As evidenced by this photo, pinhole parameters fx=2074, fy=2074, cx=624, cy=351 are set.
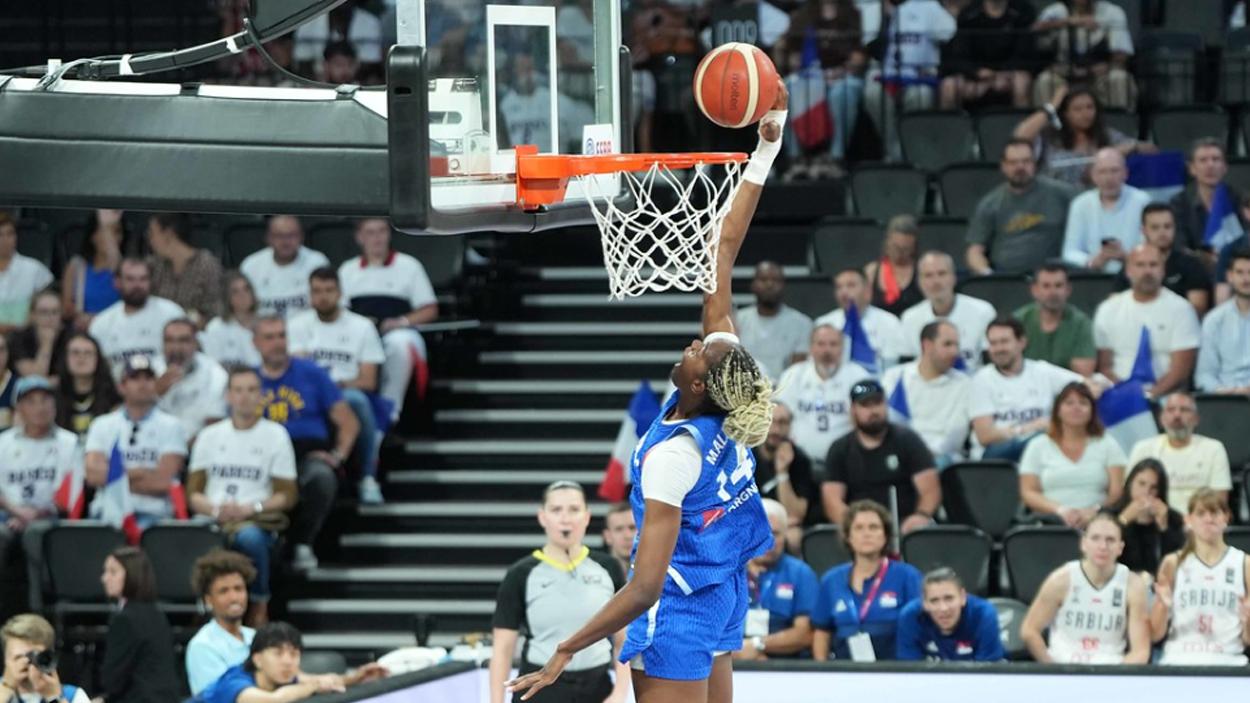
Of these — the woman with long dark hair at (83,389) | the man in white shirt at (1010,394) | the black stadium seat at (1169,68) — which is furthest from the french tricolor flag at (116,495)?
the black stadium seat at (1169,68)

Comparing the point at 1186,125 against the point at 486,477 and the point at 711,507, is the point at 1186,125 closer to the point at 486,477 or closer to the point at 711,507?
the point at 486,477

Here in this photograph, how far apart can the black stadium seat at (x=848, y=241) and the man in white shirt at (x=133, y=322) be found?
4065 millimetres

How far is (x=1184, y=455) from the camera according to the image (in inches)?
418

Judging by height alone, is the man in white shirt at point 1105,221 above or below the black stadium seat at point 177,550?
above

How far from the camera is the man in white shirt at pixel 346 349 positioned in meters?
12.3

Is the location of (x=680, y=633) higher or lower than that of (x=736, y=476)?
lower

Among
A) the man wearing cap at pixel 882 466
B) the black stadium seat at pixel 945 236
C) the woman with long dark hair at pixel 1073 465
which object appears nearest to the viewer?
the woman with long dark hair at pixel 1073 465

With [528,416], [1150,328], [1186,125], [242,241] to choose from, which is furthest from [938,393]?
[242,241]

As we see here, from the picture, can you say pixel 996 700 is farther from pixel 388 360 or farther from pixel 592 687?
pixel 388 360

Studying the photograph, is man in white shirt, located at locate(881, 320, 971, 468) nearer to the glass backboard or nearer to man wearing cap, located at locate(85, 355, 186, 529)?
man wearing cap, located at locate(85, 355, 186, 529)

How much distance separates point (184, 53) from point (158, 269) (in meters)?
7.33

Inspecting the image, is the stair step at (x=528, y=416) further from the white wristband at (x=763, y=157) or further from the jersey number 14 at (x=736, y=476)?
the jersey number 14 at (x=736, y=476)

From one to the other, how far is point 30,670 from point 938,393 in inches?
206

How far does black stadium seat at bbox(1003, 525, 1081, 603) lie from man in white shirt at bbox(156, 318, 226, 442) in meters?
4.78
